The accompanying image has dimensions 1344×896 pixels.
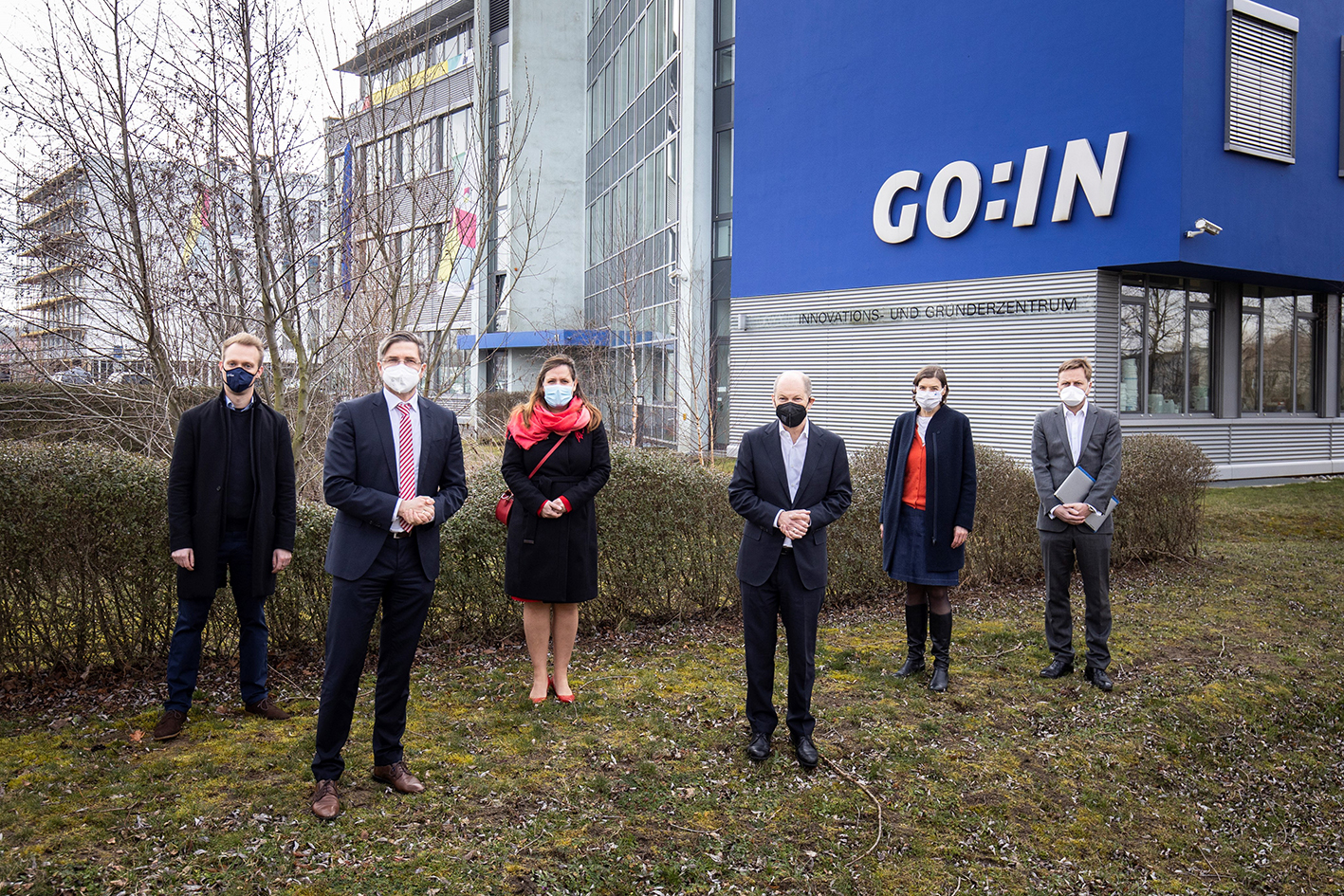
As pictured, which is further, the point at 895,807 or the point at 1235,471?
the point at 1235,471

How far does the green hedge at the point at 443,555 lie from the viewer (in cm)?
518

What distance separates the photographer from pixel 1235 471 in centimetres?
1862

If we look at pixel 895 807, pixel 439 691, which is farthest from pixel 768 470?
pixel 439 691

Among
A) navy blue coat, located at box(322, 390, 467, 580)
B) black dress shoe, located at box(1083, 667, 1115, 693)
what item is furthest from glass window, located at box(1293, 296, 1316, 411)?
navy blue coat, located at box(322, 390, 467, 580)

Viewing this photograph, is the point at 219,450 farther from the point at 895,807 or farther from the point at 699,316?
the point at 699,316

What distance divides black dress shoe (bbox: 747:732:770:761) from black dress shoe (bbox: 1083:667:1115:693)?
2.61 meters

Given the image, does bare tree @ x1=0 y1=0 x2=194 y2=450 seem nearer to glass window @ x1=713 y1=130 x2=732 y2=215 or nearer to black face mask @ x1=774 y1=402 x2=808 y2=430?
black face mask @ x1=774 y1=402 x2=808 y2=430

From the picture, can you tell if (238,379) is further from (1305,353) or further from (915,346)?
(1305,353)

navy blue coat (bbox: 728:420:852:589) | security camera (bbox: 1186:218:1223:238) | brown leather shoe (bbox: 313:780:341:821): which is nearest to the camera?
brown leather shoe (bbox: 313:780:341:821)

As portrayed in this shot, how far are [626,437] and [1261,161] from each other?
46.0 ft

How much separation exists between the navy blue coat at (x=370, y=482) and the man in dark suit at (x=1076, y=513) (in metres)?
4.11

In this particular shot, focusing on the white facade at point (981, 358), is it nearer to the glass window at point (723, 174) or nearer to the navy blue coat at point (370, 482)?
the glass window at point (723, 174)

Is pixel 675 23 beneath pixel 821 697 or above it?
above

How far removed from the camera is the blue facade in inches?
618
